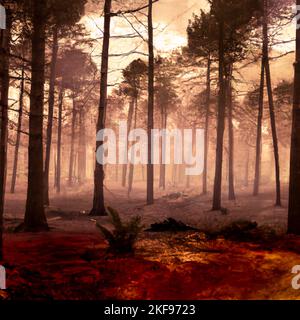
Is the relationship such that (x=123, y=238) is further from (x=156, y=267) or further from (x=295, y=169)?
(x=295, y=169)

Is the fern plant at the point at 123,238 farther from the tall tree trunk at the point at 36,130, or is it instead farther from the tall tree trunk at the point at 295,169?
the tall tree trunk at the point at 295,169

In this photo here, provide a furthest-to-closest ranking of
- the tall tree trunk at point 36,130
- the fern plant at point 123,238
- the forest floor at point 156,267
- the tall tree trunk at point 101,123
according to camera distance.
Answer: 1. the tall tree trunk at point 101,123
2. the tall tree trunk at point 36,130
3. the fern plant at point 123,238
4. the forest floor at point 156,267

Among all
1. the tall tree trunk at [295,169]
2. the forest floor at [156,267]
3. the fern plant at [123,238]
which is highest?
the tall tree trunk at [295,169]

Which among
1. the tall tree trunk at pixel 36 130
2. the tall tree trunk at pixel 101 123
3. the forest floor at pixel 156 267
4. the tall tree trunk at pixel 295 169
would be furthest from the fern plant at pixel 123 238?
the tall tree trunk at pixel 101 123

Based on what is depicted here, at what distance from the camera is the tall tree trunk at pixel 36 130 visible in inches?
413

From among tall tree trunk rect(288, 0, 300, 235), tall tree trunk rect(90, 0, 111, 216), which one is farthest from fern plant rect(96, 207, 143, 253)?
tall tree trunk rect(90, 0, 111, 216)

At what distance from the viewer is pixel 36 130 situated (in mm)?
10555

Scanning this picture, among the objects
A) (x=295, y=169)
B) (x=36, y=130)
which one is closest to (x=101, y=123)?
(x=36, y=130)

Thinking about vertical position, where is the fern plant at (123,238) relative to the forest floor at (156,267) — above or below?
above

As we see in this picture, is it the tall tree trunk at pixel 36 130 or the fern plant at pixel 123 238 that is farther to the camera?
the tall tree trunk at pixel 36 130

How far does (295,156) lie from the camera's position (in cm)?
913
